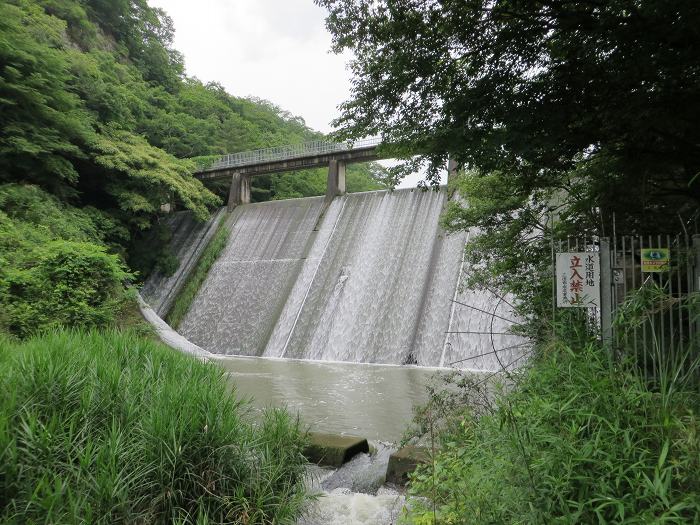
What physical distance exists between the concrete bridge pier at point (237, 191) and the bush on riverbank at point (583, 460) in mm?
18790

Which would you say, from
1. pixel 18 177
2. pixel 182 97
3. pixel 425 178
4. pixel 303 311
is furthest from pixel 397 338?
pixel 182 97

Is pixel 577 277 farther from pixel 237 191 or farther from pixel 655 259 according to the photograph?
pixel 237 191

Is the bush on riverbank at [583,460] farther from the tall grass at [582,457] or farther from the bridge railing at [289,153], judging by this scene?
→ the bridge railing at [289,153]

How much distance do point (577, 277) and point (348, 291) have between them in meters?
10.4

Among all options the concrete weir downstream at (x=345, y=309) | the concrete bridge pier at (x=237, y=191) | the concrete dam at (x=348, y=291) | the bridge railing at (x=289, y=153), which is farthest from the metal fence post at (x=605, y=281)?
the concrete bridge pier at (x=237, y=191)

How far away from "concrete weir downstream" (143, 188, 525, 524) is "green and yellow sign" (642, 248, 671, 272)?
3113 mm

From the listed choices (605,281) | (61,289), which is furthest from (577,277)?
Result: (61,289)

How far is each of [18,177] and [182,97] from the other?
14570mm

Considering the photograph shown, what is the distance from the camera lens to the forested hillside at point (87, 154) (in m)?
8.37

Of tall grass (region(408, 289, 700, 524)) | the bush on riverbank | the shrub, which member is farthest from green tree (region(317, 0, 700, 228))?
the shrub

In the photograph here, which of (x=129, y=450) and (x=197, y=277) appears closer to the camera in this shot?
(x=129, y=450)

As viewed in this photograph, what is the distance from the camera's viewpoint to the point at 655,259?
3.35m

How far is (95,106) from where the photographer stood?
17719mm

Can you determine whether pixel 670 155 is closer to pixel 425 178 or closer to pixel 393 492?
pixel 425 178
